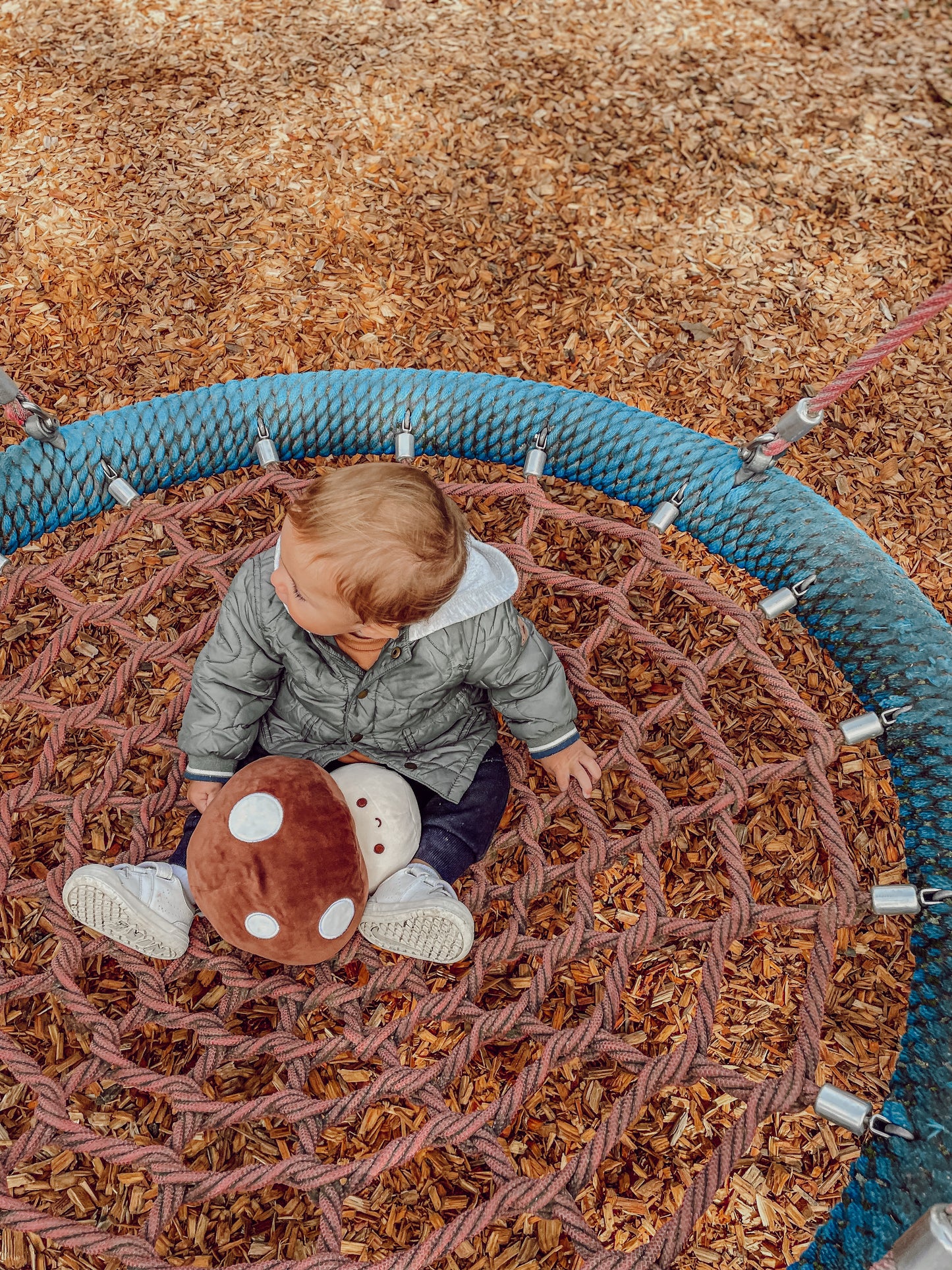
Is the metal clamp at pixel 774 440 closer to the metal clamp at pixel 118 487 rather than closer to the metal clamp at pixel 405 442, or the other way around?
the metal clamp at pixel 405 442

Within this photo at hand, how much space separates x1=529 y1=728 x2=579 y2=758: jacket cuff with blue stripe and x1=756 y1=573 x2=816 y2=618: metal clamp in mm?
349

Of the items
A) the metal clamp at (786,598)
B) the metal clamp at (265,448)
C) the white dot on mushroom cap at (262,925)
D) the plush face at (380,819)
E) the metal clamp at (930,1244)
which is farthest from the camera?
the metal clamp at (265,448)

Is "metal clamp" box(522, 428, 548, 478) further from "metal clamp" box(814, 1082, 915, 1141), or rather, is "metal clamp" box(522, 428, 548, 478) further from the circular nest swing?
"metal clamp" box(814, 1082, 915, 1141)

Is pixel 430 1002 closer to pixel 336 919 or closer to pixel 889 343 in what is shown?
pixel 336 919

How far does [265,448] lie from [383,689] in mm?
520

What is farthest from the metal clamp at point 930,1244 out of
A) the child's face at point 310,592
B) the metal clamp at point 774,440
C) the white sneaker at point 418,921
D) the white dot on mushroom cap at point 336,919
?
the metal clamp at point 774,440

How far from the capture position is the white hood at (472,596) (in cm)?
105

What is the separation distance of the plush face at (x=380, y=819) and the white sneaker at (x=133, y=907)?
0.25m

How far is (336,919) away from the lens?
1.02 metres

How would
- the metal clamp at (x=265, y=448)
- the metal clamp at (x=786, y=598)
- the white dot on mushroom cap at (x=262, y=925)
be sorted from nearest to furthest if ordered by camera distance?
the white dot on mushroom cap at (x=262, y=925), the metal clamp at (x=786, y=598), the metal clamp at (x=265, y=448)

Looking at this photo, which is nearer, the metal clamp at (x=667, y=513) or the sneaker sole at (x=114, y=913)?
the sneaker sole at (x=114, y=913)

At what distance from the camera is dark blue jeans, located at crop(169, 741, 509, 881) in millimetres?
1175

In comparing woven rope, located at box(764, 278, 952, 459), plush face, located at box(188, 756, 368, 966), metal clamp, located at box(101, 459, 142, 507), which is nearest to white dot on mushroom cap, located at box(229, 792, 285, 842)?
plush face, located at box(188, 756, 368, 966)

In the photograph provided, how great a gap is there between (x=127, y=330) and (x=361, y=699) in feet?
4.37
